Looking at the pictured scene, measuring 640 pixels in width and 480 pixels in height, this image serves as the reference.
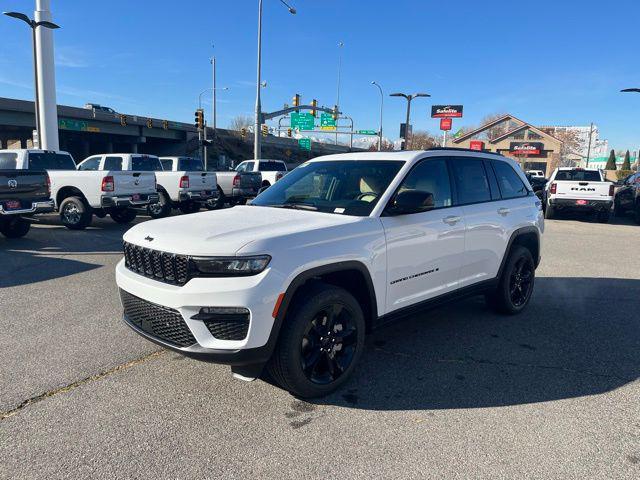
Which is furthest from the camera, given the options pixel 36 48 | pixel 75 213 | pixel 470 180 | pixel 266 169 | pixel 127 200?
pixel 266 169

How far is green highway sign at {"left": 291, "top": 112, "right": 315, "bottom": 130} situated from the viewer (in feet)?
170

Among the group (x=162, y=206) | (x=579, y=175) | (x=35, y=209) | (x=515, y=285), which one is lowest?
(x=515, y=285)

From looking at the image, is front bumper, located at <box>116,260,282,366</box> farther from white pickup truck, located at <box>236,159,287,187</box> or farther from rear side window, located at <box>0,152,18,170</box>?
white pickup truck, located at <box>236,159,287,187</box>

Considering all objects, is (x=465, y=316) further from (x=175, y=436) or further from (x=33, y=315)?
(x=33, y=315)

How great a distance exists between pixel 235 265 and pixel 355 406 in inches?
52.4

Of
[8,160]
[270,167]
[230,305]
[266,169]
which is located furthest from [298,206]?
[270,167]

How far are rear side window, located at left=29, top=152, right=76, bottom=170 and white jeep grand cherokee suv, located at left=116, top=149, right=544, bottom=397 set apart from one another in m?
9.90

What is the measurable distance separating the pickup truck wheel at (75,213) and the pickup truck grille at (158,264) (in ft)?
29.5

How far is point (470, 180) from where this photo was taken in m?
4.83

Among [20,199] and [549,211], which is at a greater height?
[20,199]

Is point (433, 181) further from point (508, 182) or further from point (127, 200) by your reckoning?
point (127, 200)

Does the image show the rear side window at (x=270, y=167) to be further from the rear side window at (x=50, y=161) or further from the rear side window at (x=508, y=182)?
the rear side window at (x=508, y=182)

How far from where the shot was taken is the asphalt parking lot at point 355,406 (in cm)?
268

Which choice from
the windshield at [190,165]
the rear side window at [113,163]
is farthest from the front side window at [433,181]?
the windshield at [190,165]
